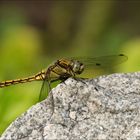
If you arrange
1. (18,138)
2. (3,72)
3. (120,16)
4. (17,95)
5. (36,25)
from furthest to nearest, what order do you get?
(36,25) → (120,16) → (3,72) → (17,95) → (18,138)

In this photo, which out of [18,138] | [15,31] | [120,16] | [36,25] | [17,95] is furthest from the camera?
[36,25]

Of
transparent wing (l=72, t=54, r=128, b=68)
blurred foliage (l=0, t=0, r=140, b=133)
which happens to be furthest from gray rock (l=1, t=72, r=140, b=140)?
blurred foliage (l=0, t=0, r=140, b=133)

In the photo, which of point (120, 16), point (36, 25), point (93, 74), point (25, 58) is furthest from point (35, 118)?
point (36, 25)

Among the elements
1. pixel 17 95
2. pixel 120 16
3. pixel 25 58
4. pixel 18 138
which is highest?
pixel 120 16

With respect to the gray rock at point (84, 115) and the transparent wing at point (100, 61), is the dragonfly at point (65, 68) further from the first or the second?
the gray rock at point (84, 115)

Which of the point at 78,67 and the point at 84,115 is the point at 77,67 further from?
the point at 84,115

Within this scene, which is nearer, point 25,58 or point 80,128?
point 80,128

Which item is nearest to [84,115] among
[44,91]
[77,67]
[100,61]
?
[44,91]

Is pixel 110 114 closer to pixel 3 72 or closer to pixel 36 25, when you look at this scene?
pixel 3 72
